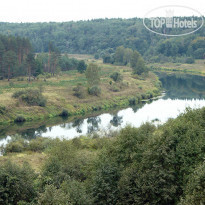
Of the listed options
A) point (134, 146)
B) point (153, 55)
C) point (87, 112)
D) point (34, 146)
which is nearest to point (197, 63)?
point (153, 55)

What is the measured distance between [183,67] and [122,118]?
81.8m

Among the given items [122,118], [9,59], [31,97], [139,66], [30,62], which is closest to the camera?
[122,118]

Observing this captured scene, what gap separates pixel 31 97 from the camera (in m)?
65.5

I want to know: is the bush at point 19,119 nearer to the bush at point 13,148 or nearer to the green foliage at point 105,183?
the bush at point 13,148

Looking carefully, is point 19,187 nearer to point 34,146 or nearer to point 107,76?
point 34,146

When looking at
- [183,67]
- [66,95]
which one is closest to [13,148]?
[66,95]

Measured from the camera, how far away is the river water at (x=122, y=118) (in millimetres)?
52866

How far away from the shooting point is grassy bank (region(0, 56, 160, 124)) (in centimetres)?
6200

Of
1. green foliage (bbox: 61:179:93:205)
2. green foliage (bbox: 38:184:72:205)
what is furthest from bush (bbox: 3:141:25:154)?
green foliage (bbox: 38:184:72:205)

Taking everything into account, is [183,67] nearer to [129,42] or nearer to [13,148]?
[129,42]

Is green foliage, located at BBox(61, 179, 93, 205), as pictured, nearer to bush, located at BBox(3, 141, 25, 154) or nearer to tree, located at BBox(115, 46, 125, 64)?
bush, located at BBox(3, 141, 25, 154)

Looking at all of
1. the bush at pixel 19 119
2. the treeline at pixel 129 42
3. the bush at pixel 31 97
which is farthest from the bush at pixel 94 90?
the treeline at pixel 129 42

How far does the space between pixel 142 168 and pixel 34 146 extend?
21203 millimetres

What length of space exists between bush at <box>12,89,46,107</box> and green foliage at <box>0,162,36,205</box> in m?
43.5
